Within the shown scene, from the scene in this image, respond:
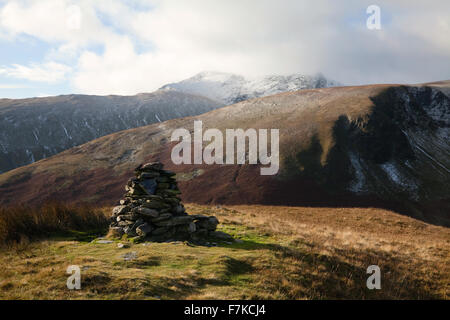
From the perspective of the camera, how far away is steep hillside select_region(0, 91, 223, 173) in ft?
394

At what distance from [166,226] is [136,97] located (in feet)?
653

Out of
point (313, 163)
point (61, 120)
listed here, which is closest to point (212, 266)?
point (313, 163)

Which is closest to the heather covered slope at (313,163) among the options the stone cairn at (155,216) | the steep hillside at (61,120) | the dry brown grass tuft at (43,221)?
the dry brown grass tuft at (43,221)

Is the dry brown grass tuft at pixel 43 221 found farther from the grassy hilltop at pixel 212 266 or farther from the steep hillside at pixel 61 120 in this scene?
the steep hillside at pixel 61 120

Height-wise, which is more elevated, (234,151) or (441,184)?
(234,151)

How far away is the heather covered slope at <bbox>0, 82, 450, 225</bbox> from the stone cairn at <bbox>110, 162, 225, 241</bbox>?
27001 mm

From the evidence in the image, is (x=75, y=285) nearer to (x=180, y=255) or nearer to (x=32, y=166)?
(x=180, y=255)

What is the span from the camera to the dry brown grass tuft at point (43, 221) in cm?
1404

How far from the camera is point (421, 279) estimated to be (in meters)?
12.6

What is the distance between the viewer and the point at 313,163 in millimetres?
49562

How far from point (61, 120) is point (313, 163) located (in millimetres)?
142805

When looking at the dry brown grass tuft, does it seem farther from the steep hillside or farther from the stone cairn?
the steep hillside

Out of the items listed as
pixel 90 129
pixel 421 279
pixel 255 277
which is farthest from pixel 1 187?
pixel 90 129
